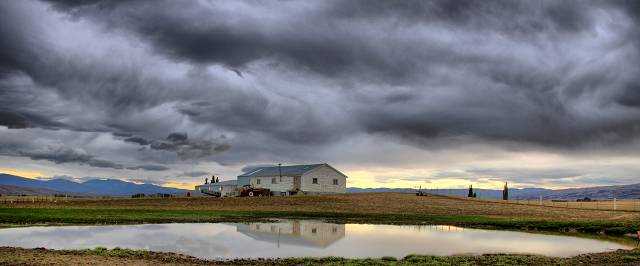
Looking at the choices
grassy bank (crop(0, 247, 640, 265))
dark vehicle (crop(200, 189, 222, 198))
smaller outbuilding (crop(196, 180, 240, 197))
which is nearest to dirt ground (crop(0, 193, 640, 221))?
smaller outbuilding (crop(196, 180, 240, 197))

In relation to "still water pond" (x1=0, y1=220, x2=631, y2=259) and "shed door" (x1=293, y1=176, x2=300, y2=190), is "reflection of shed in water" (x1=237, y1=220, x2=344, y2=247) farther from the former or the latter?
"shed door" (x1=293, y1=176, x2=300, y2=190)

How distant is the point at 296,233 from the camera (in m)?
38.9

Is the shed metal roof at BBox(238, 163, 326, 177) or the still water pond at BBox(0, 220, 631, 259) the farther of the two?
the shed metal roof at BBox(238, 163, 326, 177)

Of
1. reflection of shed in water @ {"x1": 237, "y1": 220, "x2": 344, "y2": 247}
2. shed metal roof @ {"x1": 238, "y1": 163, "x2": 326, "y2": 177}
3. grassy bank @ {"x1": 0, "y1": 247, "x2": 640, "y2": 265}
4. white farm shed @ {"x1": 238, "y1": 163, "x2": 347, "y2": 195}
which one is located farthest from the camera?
shed metal roof @ {"x1": 238, "y1": 163, "x2": 326, "y2": 177}

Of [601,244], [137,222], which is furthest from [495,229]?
[137,222]

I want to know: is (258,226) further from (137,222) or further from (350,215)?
(350,215)

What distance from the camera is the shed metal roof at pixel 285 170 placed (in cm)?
10712

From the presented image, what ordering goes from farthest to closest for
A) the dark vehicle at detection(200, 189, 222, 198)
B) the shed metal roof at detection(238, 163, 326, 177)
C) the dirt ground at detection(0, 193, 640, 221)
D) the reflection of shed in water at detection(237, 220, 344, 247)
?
the dark vehicle at detection(200, 189, 222, 198)
the shed metal roof at detection(238, 163, 326, 177)
the dirt ground at detection(0, 193, 640, 221)
the reflection of shed in water at detection(237, 220, 344, 247)

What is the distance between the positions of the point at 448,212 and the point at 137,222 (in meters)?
35.4

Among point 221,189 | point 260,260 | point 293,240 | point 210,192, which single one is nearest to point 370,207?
point 293,240

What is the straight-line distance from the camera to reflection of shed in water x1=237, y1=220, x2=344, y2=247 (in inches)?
1319

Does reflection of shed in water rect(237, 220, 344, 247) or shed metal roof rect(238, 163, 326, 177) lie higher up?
shed metal roof rect(238, 163, 326, 177)

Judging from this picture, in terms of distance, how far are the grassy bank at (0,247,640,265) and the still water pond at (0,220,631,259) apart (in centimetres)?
220

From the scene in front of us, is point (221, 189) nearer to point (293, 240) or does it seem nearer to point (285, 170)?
point (285, 170)
